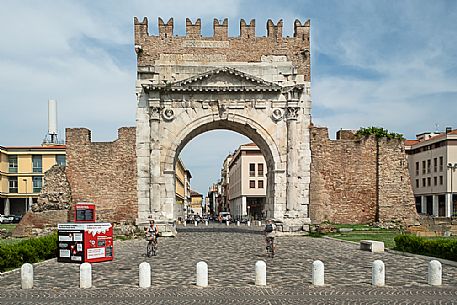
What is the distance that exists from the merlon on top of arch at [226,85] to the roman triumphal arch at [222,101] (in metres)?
0.05

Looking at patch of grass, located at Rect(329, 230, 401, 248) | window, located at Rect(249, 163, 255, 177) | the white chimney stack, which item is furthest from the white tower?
patch of grass, located at Rect(329, 230, 401, 248)

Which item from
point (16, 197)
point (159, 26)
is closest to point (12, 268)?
point (159, 26)

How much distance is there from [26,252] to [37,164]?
4828 cm

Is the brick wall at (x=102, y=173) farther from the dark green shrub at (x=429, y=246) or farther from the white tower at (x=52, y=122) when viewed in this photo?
the white tower at (x=52, y=122)

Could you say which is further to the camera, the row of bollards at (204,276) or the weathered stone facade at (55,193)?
the weathered stone facade at (55,193)

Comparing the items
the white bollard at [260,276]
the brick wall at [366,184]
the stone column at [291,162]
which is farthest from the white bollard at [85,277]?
the brick wall at [366,184]

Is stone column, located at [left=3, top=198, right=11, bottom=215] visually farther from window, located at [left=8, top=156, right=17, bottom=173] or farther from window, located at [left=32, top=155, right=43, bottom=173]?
window, located at [left=32, top=155, right=43, bottom=173]

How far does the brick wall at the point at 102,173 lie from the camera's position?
28141 mm

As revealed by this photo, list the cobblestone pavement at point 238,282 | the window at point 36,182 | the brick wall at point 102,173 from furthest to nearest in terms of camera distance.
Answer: the window at point 36,182
the brick wall at point 102,173
the cobblestone pavement at point 238,282

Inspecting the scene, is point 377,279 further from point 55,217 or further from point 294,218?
point 55,217

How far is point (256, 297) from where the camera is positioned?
10.3 metres

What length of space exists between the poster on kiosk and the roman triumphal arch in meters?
10.8

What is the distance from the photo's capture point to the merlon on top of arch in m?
27.2

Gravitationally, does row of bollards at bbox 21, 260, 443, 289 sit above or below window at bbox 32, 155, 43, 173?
below
